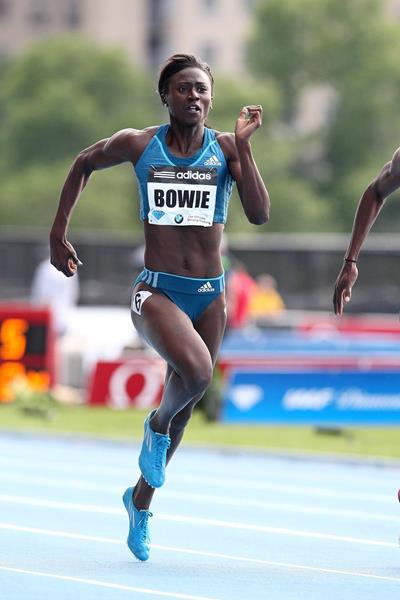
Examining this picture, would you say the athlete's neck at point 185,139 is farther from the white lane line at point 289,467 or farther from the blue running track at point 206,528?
the white lane line at point 289,467

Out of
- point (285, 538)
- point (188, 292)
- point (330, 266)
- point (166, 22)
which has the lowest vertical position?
point (166, 22)

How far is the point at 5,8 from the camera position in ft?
488

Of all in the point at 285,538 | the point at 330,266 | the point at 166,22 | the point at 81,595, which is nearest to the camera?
the point at 81,595

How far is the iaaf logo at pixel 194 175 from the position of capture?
824cm

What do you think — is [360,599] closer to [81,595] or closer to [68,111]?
[81,595]

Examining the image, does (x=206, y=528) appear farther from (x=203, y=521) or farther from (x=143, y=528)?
(x=143, y=528)

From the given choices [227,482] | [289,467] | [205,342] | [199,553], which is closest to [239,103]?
[289,467]

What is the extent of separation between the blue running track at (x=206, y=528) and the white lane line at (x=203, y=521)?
0.01m

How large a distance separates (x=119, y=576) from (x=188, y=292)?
1.30 metres

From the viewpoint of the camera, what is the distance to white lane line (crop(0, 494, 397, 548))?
31.7 ft

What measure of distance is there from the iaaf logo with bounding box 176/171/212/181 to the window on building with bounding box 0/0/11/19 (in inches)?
5594

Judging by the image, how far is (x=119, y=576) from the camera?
7820 millimetres

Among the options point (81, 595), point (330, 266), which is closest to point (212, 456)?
point (81, 595)

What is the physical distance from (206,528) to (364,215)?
2529 mm
